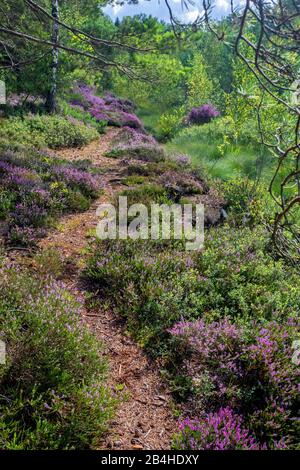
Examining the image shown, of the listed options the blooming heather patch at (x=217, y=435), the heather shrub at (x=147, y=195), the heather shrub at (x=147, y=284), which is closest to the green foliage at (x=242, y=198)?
the heather shrub at (x=147, y=195)

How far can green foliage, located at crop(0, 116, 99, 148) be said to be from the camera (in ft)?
36.5

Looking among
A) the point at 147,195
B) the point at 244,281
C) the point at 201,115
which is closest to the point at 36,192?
the point at 147,195

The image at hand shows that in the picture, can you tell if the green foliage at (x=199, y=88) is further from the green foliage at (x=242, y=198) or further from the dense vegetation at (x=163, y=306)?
the green foliage at (x=242, y=198)

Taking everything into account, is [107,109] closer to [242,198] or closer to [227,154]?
[227,154]

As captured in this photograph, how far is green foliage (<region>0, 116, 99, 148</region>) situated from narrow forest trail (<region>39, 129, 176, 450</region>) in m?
6.04

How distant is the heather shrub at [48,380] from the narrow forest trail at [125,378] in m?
0.23

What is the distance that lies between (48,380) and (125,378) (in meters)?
0.93

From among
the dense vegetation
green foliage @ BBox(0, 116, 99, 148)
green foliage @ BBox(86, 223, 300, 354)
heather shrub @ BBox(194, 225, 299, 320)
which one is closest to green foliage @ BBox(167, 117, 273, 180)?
the dense vegetation

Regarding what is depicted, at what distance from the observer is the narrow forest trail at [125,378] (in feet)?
9.72

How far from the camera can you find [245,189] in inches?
335

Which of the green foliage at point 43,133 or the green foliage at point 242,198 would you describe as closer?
the green foliage at point 242,198

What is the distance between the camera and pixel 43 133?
12742mm

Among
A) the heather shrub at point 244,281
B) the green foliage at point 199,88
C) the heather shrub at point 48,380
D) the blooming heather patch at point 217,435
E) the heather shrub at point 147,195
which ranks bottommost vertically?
the blooming heather patch at point 217,435

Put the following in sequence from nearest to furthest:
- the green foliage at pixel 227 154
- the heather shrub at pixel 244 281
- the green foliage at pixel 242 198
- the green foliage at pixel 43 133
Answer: the heather shrub at pixel 244 281 → the green foliage at pixel 242 198 → the green foliage at pixel 227 154 → the green foliage at pixel 43 133
